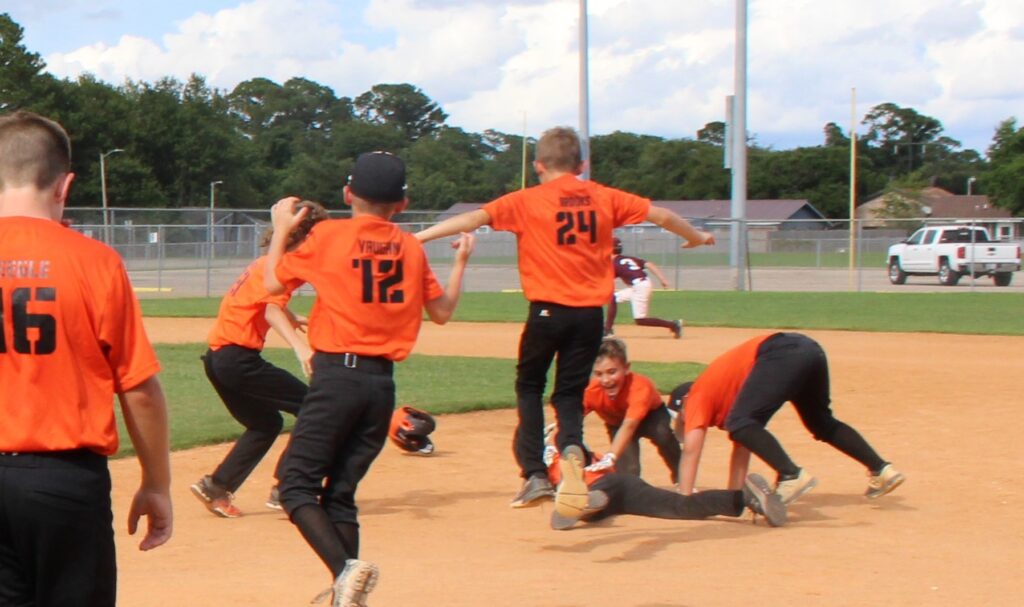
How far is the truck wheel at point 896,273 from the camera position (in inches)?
1577

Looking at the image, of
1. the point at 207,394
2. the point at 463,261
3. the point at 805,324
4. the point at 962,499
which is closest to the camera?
the point at 463,261

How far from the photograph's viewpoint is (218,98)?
94.6 m

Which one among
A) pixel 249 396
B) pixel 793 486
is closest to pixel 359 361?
pixel 249 396

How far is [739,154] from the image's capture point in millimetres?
35375

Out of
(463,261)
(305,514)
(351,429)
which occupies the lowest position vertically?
(305,514)

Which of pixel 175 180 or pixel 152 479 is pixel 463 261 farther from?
pixel 175 180

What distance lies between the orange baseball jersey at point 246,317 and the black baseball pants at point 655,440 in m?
2.33

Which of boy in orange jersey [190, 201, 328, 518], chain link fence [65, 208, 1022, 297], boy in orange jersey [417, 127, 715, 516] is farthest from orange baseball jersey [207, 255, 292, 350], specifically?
chain link fence [65, 208, 1022, 297]

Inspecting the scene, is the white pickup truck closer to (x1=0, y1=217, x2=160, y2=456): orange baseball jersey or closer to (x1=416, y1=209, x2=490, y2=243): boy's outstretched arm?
(x1=416, y1=209, x2=490, y2=243): boy's outstretched arm

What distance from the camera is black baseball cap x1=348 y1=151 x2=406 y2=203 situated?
5355 millimetres

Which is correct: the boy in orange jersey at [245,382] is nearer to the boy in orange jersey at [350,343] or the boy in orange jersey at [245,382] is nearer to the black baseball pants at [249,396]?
the black baseball pants at [249,396]

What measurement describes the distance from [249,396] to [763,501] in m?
2.98

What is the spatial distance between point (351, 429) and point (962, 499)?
14.7 ft

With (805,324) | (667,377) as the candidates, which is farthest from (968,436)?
(805,324)
